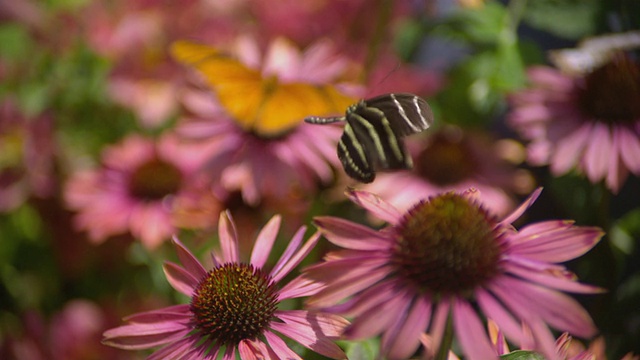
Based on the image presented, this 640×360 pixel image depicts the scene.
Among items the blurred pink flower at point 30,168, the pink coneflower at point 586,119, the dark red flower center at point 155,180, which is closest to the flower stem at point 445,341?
the pink coneflower at point 586,119

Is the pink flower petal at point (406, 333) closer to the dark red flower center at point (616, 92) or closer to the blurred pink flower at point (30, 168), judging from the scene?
the dark red flower center at point (616, 92)

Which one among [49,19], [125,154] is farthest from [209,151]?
[49,19]

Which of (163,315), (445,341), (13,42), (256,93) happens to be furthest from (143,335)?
(13,42)

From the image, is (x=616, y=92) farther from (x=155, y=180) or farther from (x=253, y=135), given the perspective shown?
(x=155, y=180)

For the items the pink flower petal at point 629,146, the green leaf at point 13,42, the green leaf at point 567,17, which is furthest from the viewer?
the green leaf at point 13,42

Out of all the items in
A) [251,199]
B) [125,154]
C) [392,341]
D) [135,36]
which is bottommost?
[392,341]

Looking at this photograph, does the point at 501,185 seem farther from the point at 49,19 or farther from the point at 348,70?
the point at 49,19
